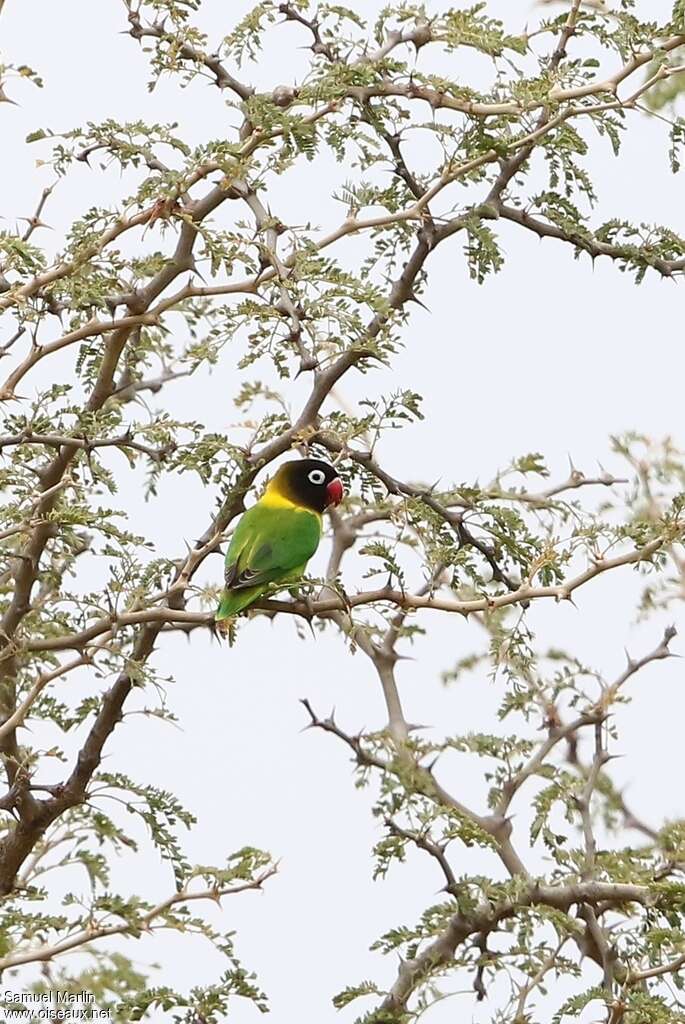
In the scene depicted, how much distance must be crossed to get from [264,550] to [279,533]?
0.72 feet

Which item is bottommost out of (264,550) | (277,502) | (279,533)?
(264,550)

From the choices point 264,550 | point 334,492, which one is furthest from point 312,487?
point 264,550

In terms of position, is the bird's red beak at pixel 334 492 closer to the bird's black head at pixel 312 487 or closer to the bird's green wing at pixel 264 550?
the bird's black head at pixel 312 487

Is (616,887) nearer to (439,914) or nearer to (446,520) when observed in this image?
(439,914)

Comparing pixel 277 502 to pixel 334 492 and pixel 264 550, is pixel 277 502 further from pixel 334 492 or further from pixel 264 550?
pixel 264 550

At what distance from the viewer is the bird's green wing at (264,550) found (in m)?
5.18

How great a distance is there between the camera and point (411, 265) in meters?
4.99

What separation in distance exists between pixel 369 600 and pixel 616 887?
50.3 inches

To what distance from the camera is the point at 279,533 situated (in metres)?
5.53

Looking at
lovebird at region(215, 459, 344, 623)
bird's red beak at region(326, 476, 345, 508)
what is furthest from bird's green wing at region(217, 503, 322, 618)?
bird's red beak at region(326, 476, 345, 508)

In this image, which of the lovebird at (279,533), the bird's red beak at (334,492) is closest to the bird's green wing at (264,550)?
the lovebird at (279,533)

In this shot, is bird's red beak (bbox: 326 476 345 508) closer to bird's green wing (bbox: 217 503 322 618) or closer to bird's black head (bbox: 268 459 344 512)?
bird's black head (bbox: 268 459 344 512)

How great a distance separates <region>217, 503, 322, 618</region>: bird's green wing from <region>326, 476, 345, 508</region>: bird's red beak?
11 cm

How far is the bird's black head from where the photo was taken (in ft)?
19.1
